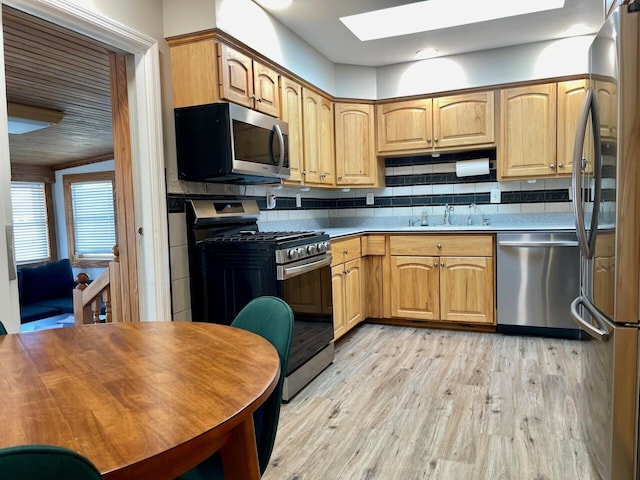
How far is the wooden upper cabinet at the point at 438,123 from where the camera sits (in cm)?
393

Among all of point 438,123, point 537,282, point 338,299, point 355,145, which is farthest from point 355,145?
point 537,282

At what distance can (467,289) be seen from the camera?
3.76 meters

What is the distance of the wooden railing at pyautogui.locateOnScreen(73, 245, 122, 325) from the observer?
2.86 meters

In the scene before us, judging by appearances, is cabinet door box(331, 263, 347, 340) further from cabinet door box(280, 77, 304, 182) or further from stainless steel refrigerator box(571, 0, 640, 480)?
stainless steel refrigerator box(571, 0, 640, 480)

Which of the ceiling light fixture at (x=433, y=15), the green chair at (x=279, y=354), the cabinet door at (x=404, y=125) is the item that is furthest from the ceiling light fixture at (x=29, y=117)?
the green chair at (x=279, y=354)

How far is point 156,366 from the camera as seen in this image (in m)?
1.06

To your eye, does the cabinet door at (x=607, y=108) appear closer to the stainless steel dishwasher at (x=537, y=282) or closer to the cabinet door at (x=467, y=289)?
the stainless steel dishwasher at (x=537, y=282)

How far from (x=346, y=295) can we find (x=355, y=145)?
1.46m

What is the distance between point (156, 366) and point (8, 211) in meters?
1.20

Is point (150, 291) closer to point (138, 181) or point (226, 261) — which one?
point (226, 261)

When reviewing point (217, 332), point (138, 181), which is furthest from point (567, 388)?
point (138, 181)

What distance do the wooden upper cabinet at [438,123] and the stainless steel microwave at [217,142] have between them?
1835mm

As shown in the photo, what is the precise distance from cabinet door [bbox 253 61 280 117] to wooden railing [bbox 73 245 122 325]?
1.33 metres

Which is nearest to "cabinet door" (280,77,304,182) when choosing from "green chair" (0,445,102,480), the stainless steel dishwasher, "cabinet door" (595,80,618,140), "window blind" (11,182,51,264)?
the stainless steel dishwasher
